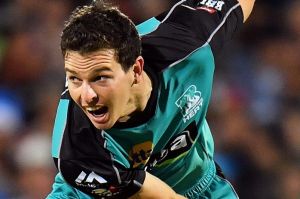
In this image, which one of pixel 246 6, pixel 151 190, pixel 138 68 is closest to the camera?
pixel 138 68

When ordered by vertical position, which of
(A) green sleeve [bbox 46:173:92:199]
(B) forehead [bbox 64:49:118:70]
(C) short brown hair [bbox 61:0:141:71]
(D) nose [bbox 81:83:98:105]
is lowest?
(A) green sleeve [bbox 46:173:92:199]

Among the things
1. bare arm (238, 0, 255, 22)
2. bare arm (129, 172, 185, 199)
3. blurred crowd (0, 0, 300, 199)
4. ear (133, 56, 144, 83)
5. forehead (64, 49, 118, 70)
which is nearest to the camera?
forehead (64, 49, 118, 70)

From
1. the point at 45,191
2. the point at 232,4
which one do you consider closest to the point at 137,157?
the point at 232,4

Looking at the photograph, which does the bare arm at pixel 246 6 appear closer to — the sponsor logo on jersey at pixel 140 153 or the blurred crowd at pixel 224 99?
the sponsor logo on jersey at pixel 140 153

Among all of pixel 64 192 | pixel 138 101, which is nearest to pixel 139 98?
pixel 138 101

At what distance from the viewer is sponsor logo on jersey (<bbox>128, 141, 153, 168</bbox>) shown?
2734 mm

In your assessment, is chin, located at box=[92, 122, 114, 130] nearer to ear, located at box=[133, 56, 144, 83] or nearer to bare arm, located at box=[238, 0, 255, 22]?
ear, located at box=[133, 56, 144, 83]

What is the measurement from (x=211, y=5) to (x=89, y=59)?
0.78 m

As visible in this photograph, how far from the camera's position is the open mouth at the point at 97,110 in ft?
8.05

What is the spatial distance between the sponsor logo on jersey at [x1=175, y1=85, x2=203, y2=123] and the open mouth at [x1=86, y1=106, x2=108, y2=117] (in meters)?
A: 0.39

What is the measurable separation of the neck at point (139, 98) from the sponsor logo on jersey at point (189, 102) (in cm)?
18

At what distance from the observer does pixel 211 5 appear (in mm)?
3000

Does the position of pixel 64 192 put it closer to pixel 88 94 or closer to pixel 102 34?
pixel 88 94

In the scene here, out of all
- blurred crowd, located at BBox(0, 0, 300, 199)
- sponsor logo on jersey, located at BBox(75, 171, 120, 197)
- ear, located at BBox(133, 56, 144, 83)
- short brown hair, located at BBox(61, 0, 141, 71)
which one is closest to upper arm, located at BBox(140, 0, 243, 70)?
ear, located at BBox(133, 56, 144, 83)
